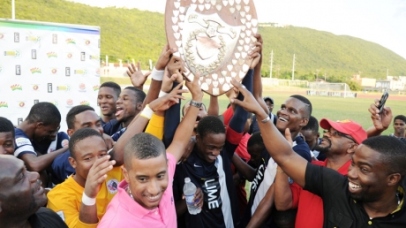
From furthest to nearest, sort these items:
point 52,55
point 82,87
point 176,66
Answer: point 82,87
point 52,55
point 176,66

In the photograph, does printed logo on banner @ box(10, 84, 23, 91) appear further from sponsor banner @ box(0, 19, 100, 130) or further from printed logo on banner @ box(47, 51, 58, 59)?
printed logo on banner @ box(47, 51, 58, 59)

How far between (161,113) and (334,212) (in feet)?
4.54

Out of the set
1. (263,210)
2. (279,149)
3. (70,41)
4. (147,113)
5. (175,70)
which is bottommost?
(263,210)

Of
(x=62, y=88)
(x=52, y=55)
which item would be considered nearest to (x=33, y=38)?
(x=52, y=55)

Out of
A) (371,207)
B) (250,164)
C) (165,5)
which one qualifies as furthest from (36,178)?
(250,164)

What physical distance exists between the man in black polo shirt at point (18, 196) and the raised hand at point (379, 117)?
3.15 metres

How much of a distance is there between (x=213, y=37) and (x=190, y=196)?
122 centimetres

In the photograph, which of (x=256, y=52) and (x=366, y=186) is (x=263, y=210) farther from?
(x=256, y=52)

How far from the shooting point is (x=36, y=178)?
78.4 inches

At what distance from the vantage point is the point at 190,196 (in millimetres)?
2920

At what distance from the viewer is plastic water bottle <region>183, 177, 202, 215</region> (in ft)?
9.56

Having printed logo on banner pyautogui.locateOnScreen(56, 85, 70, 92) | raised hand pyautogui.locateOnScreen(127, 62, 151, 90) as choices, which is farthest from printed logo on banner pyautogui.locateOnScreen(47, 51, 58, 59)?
raised hand pyautogui.locateOnScreen(127, 62, 151, 90)

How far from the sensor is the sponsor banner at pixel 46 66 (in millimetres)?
7633

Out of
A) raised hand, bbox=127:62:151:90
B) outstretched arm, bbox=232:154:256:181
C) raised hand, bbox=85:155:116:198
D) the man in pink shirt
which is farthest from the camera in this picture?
raised hand, bbox=127:62:151:90
